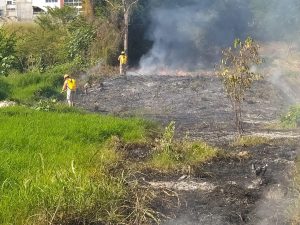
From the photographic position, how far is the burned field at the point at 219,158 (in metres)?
6.50

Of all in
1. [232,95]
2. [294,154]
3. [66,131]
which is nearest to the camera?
[294,154]

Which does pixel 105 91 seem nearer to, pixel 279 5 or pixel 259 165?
pixel 259 165

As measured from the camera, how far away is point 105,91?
19.5 m

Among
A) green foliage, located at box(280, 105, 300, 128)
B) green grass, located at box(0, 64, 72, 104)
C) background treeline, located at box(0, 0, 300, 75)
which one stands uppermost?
background treeline, located at box(0, 0, 300, 75)

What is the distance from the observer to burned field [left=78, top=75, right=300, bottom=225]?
650 cm

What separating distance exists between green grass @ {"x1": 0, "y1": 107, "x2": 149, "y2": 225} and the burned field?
841 millimetres

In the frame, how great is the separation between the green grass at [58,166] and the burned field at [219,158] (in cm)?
84

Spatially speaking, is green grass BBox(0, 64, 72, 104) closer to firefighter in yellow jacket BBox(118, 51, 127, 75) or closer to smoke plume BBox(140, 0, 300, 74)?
firefighter in yellow jacket BBox(118, 51, 127, 75)

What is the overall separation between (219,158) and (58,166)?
10.7 ft

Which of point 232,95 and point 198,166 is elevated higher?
point 232,95

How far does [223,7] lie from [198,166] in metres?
25.9

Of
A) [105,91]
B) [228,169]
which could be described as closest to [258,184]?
[228,169]

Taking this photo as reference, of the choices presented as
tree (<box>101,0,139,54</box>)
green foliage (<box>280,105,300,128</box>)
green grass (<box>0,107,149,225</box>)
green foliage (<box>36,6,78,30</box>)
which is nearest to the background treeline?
green foliage (<box>36,6,78,30</box>)

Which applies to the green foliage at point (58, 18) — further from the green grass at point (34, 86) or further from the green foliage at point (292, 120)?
the green foliage at point (292, 120)
